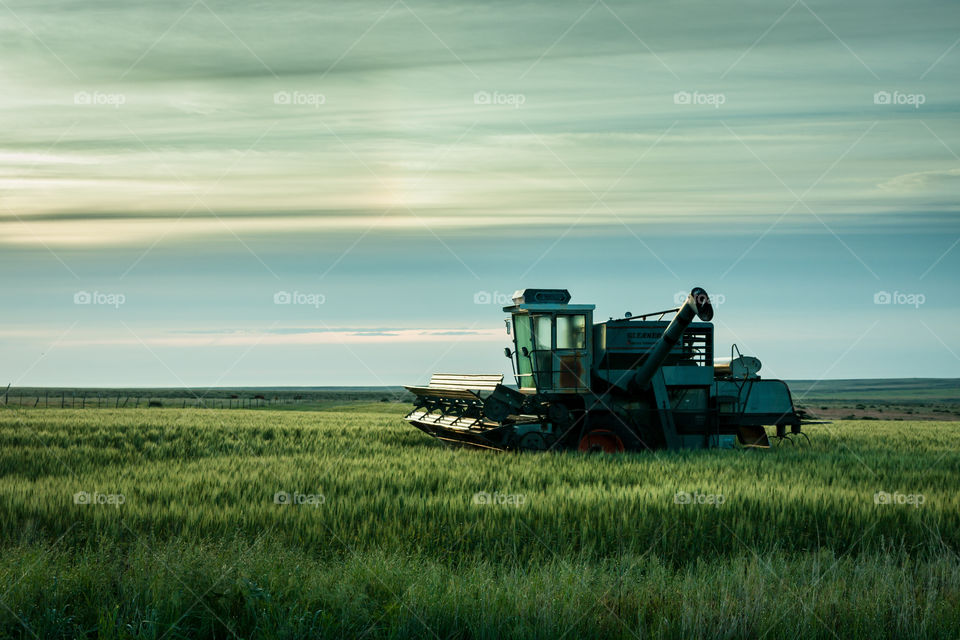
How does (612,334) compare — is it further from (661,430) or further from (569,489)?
(569,489)

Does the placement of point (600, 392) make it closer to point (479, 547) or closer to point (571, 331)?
point (571, 331)

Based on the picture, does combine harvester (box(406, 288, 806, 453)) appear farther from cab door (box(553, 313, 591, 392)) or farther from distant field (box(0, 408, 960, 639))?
distant field (box(0, 408, 960, 639))

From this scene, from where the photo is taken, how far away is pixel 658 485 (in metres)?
12.5

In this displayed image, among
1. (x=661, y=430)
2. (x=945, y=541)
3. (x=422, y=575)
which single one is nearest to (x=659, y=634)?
(x=422, y=575)

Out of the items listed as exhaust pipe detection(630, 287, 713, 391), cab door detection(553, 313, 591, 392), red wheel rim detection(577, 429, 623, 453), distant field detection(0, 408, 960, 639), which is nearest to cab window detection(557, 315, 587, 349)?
cab door detection(553, 313, 591, 392)

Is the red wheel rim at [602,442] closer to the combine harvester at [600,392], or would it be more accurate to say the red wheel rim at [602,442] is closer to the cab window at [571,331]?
the combine harvester at [600,392]

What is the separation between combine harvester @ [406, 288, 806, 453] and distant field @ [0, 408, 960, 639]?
5.61 ft

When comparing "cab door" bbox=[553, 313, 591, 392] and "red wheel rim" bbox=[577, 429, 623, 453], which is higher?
"cab door" bbox=[553, 313, 591, 392]

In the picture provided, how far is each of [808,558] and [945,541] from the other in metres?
2.70

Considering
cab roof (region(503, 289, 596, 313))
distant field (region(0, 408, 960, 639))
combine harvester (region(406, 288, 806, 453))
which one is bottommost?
distant field (region(0, 408, 960, 639))

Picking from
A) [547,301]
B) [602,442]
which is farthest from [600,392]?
[547,301]

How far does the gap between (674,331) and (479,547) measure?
10516mm

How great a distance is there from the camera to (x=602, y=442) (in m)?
19.4

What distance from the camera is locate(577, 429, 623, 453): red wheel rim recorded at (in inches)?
752
